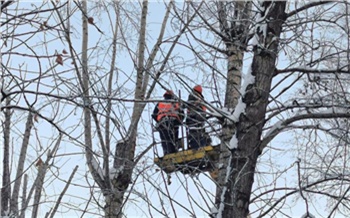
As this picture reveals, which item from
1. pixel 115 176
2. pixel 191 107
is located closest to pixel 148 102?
pixel 191 107

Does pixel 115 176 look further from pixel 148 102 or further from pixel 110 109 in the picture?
pixel 148 102

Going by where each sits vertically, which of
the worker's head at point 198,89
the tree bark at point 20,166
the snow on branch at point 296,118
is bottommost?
the snow on branch at point 296,118

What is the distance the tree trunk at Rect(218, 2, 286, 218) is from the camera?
15.5ft

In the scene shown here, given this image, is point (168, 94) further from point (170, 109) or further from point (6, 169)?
point (6, 169)

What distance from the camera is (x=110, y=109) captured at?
5703 millimetres

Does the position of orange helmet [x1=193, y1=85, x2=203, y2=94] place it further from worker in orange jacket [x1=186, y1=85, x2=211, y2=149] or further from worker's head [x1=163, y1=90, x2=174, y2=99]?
worker's head [x1=163, y1=90, x2=174, y2=99]

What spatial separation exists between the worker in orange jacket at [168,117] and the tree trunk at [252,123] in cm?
57

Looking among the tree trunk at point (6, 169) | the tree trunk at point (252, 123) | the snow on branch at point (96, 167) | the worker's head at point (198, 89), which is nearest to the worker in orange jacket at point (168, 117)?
the worker's head at point (198, 89)

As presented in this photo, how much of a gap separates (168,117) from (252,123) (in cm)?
103

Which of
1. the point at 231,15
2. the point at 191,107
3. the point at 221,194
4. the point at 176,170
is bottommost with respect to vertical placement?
the point at 221,194

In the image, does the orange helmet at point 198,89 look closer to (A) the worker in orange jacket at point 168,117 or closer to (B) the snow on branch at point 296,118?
(A) the worker in orange jacket at point 168,117

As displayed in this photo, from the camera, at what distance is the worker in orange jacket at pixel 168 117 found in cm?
518

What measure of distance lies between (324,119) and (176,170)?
1.29 metres

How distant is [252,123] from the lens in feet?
16.0
